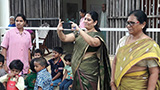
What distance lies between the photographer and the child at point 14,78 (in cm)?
343

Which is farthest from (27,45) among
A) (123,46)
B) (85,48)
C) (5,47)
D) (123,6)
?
(123,6)

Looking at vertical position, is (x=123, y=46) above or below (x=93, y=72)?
above

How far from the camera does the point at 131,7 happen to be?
7.02 meters

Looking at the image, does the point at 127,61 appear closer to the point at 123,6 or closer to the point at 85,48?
the point at 85,48

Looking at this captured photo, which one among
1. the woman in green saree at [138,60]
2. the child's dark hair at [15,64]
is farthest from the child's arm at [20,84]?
the woman in green saree at [138,60]

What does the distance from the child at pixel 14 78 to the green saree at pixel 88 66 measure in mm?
849

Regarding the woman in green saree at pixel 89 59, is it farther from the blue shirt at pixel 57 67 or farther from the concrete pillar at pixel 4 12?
the concrete pillar at pixel 4 12

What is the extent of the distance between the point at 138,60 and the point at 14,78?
1.86 metres

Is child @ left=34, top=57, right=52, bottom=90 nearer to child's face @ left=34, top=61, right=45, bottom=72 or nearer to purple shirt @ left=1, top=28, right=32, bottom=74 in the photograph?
child's face @ left=34, top=61, right=45, bottom=72

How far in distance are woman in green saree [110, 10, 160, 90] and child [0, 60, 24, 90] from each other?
1.47 metres

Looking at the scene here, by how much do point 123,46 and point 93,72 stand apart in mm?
609

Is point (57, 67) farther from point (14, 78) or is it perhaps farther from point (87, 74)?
point (87, 74)

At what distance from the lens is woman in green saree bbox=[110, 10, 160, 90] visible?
233 cm

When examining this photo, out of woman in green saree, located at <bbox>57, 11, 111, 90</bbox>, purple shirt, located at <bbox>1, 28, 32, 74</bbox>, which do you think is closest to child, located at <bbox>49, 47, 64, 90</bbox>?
purple shirt, located at <bbox>1, 28, 32, 74</bbox>
